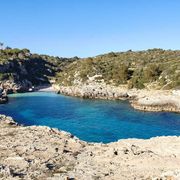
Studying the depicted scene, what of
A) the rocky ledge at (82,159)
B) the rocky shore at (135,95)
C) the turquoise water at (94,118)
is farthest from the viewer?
the rocky shore at (135,95)

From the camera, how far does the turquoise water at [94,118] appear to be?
55.0 meters

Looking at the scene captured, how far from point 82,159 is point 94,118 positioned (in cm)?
3739

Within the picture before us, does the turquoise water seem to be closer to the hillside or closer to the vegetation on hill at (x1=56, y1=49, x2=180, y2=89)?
the vegetation on hill at (x1=56, y1=49, x2=180, y2=89)

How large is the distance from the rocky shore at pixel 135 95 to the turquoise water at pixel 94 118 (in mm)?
3350

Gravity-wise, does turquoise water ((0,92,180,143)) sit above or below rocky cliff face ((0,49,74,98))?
below

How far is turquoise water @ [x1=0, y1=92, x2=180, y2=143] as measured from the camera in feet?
180

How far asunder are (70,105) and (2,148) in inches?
2149

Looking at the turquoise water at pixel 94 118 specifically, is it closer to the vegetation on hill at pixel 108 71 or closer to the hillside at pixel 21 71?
the vegetation on hill at pixel 108 71

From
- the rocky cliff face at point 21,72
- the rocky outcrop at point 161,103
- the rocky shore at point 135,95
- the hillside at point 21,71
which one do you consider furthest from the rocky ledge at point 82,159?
the hillside at point 21,71

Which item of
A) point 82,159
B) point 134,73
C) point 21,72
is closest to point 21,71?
point 21,72

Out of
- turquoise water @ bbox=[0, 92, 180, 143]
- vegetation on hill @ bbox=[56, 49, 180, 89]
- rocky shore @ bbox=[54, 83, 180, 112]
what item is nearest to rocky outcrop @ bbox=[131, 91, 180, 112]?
rocky shore @ bbox=[54, 83, 180, 112]

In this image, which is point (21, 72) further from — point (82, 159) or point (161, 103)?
point (82, 159)

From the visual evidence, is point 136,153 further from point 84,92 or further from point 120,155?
point 84,92

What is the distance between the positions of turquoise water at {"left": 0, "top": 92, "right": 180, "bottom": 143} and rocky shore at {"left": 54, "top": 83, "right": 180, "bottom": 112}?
3.35 m
